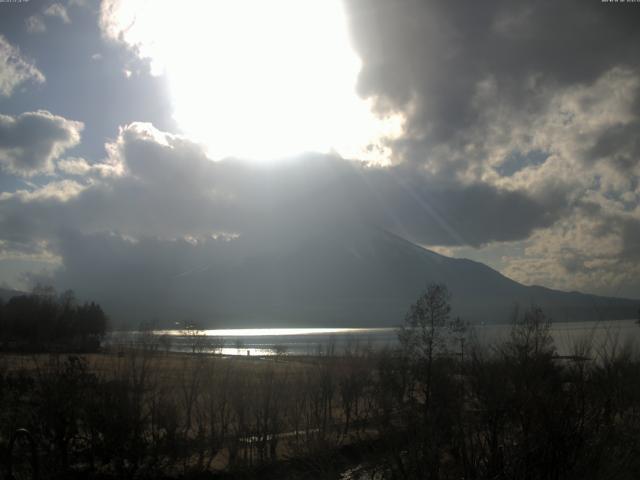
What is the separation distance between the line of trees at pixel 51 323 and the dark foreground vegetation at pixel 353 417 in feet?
190

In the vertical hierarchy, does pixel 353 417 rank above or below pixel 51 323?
below

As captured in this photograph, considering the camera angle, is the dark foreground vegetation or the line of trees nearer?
the dark foreground vegetation

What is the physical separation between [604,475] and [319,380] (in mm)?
25705

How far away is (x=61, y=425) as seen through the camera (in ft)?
56.1

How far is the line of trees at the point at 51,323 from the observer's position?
3440 inches

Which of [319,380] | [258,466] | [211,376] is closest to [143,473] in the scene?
[258,466]

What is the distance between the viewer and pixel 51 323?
323 feet

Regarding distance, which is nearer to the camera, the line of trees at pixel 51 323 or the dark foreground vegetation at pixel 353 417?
the dark foreground vegetation at pixel 353 417

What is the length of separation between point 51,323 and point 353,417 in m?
83.1

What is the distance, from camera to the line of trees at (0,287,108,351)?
87.4m

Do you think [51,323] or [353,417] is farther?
[51,323]

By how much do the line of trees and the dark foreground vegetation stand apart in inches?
2284

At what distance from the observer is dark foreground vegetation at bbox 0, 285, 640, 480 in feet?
23.8

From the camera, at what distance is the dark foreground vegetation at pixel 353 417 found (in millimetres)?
7242
